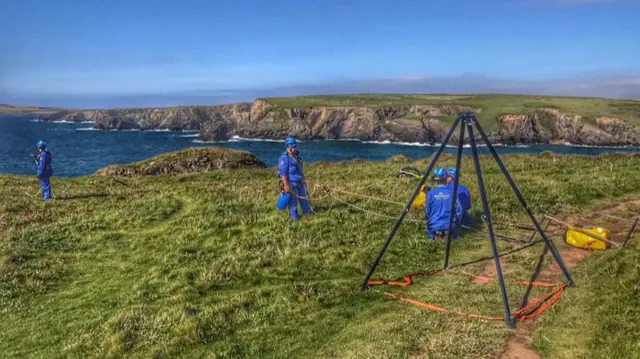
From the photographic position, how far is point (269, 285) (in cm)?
1251

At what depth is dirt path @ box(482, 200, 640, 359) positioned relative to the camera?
8195 mm

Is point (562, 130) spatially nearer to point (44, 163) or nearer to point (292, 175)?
point (292, 175)

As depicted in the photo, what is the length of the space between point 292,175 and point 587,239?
1062 centimetres

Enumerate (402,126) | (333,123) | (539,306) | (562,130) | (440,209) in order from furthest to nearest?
1. (333,123)
2. (402,126)
3. (562,130)
4. (440,209)
5. (539,306)

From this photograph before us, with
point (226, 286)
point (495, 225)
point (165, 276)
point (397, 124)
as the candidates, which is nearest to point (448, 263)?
point (495, 225)

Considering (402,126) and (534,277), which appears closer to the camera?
(534,277)

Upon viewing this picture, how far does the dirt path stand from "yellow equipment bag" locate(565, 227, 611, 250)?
0.19 m

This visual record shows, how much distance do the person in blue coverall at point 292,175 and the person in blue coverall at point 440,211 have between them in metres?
5.38

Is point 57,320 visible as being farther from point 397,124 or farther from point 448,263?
point 397,124

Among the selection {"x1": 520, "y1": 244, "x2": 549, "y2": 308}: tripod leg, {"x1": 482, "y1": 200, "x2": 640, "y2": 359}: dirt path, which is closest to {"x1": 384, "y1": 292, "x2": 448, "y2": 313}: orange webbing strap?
{"x1": 482, "y1": 200, "x2": 640, "y2": 359}: dirt path

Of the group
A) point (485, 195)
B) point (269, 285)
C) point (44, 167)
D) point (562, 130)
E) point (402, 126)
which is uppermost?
point (485, 195)

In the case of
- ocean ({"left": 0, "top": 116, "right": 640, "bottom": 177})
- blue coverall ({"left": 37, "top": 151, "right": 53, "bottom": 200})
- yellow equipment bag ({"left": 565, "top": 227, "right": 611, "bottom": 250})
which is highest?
blue coverall ({"left": 37, "top": 151, "right": 53, "bottom": 200})

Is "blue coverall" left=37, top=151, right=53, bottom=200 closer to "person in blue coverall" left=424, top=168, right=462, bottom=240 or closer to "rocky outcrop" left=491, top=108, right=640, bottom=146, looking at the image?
"person in blue coverall" left=424, top=168, right=462, bottom=240

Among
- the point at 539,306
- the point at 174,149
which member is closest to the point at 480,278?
the point at 539,306
